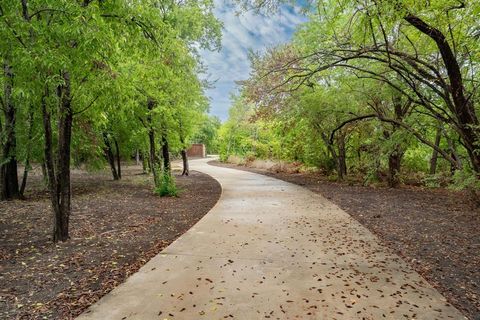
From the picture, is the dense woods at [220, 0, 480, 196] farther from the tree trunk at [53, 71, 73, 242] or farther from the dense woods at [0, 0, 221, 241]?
the tree trunk at [53, 71, 73, 242]

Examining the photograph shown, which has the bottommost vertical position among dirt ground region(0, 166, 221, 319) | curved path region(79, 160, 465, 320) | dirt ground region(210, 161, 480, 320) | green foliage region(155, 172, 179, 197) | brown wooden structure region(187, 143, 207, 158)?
dirt ground region(210, 161, 480, 320)

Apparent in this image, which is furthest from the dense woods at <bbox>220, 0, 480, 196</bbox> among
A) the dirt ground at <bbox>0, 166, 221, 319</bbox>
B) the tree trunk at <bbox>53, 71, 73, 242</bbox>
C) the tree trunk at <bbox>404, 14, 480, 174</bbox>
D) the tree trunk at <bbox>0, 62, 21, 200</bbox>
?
the tree trunk at <bbox>0, 62, 21, 200</bbox>

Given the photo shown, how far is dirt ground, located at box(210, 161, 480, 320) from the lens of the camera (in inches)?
A: 147

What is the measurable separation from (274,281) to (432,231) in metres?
3.77

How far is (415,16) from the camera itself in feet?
14.4

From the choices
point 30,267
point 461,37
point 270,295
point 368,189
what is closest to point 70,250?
point 30,267

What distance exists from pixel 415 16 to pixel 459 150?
30.3ft

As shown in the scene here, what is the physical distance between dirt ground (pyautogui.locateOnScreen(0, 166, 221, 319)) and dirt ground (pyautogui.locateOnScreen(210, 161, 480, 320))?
3598 millimetres

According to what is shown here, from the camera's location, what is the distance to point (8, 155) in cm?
891

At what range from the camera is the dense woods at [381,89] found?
4852mm

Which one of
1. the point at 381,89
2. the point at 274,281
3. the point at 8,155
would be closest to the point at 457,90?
the point at 274,281

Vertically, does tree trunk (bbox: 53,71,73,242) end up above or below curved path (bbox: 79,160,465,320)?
above

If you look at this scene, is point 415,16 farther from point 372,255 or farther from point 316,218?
point 316,218

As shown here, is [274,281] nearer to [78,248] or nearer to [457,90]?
[78,248]
